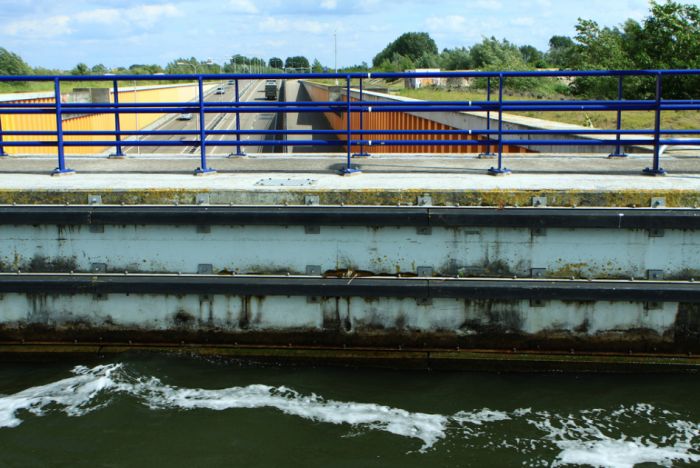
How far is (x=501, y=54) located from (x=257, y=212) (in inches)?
1470

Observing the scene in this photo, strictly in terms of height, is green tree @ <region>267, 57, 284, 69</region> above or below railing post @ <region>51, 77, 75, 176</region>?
above

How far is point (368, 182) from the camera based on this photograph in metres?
7.53

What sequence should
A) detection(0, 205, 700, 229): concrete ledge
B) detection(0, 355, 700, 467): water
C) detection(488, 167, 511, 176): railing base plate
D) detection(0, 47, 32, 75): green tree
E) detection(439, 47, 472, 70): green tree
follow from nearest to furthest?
1. detection(0, 355, 700, 467): water
2. detection(0, 205, 700, 229): concrete ledge
3. detection(488, 167, 511, 176): railing base plate
4. detection(439, 47, 472, 70): green tree
5. detection(0, 47, 32, 75): green tree

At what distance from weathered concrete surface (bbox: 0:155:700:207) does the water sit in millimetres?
1525

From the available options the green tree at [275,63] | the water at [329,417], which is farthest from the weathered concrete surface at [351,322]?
the green tree at [275,63]

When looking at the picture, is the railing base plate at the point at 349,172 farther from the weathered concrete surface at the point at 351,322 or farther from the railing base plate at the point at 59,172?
the railing base plate at the point at 59,172

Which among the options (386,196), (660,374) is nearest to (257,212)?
(386,196)

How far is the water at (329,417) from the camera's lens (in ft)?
18.1

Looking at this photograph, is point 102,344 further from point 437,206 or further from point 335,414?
point 437,206

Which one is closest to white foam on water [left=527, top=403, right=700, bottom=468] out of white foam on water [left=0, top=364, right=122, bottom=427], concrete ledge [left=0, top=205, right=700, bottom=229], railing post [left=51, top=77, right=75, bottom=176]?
concrete ledge [left=0, top=205, right=700, bottom=229]

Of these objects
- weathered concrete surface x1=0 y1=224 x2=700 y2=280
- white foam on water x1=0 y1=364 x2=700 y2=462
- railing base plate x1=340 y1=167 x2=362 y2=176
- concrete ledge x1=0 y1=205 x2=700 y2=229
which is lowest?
white foam on water x1=0 y1=364 x2=700 y2=462

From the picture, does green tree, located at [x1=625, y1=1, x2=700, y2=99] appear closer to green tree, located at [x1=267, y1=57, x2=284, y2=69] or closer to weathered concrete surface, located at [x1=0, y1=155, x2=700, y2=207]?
weathered concrete surface, located at [x1=0, y1=155, x2=700, y2=207]

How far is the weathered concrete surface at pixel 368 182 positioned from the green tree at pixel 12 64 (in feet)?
241

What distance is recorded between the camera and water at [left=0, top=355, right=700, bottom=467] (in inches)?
217
